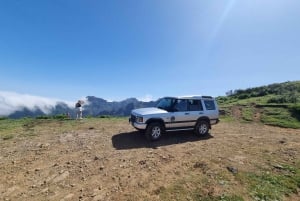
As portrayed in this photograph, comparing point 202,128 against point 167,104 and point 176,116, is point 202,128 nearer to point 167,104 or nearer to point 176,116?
point 176,116

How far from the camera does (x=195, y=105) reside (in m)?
13.4

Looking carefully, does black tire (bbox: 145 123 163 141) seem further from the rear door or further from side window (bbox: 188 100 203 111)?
side window (bbox: 188 100 203 111)

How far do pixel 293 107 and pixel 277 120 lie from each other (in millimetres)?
3737

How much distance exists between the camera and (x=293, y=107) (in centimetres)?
2152

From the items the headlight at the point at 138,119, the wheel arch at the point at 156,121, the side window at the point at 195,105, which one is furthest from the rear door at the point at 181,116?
the headlight at the point at 138,119

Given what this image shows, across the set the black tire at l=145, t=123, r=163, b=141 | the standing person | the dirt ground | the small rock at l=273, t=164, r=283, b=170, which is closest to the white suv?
the black tire at l=145, t=123, r=163, b=141

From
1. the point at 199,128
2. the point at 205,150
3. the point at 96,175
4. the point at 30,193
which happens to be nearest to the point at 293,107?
the point at 199,128

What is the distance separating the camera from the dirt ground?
286 inches

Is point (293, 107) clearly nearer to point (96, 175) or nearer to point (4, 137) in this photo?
point (96, 175)

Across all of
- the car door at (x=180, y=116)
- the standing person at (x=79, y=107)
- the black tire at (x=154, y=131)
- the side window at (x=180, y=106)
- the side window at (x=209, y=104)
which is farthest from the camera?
the standing person at (x=79, y=107)

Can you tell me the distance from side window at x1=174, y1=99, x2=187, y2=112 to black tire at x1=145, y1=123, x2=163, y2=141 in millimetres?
1387

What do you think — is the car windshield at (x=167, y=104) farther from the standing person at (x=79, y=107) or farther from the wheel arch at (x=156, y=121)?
the standing person at (x=79, y=107)

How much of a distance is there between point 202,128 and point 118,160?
19.4 feet

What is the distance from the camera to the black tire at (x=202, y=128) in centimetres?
1345
